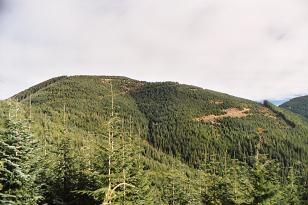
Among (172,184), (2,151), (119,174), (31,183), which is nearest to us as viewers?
(119,174)

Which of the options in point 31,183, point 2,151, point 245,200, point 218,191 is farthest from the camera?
point 218,191

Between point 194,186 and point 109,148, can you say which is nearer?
point 109,148

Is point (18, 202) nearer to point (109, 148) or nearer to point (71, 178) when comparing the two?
point (109, 148)

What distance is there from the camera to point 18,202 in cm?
2366

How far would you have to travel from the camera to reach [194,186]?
200ft

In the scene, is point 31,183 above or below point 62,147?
below

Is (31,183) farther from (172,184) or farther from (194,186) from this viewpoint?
(194,186)

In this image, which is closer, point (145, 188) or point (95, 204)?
point (95, 204)

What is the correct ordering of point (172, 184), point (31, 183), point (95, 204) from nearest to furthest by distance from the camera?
point (31, 183) < point (95, 204) < point (172, 184)

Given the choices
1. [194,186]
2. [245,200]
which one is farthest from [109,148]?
[194,186]

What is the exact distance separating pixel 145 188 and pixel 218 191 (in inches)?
272

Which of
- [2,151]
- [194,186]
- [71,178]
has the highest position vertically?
[2,151]

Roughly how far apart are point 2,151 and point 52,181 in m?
12.8

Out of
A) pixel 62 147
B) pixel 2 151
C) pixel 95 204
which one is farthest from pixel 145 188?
pixel 2 151
